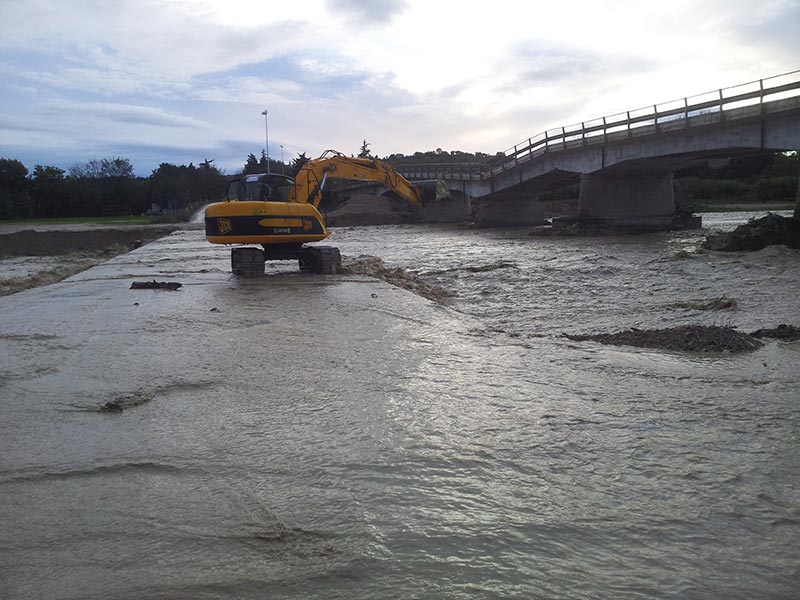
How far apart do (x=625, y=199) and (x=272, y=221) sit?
25755 millimetres

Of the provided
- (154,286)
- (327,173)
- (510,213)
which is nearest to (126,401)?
(154,286)

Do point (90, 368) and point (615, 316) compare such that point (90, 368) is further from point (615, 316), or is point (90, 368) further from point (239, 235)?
point (239, 235)

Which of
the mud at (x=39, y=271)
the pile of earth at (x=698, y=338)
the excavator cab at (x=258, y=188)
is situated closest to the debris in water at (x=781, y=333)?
the pile of earth at (x=698, y=338)

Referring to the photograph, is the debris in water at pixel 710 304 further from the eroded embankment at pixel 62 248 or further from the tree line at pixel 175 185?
the tree line at pixel 175 185

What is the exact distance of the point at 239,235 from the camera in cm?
1502

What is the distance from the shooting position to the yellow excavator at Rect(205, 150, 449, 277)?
14.9 meters

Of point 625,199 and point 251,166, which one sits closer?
point 625,199

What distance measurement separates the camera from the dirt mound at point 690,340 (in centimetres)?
700

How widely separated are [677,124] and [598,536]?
1132 inches

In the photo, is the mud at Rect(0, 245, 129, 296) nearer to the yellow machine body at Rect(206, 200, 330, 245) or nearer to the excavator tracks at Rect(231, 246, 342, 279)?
the yellow machine body at Rect(206, 200, 330, 245)

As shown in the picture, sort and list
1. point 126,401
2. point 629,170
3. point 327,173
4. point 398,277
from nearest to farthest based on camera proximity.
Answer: point 126,401, point 398,277, point 327,173, point 629,170

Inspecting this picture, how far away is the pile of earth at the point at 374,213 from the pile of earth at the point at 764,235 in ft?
121

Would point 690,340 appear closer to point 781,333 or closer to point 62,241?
point 781,333

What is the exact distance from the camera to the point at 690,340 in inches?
285
